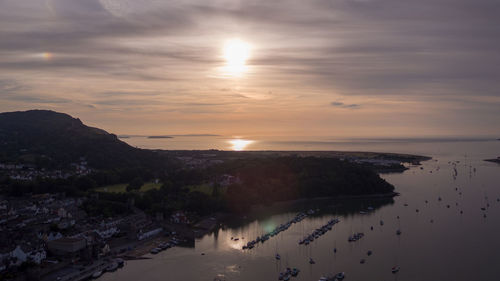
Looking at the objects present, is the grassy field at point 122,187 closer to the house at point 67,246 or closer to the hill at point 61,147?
the hill at point 61,147

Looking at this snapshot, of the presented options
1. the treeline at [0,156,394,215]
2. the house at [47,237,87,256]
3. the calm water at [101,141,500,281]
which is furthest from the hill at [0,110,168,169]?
the house at [47,237,87,256]

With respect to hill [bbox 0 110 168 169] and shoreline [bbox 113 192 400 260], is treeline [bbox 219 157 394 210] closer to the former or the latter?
shoreline [bbox 113 192 400 260]

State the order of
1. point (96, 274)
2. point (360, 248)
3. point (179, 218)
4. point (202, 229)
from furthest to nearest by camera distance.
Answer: point (179, 218) < point (202, 229) < point (360, 248) < point (96, 274)

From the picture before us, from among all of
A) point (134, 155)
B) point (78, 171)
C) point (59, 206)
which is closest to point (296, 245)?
point (59, 206)

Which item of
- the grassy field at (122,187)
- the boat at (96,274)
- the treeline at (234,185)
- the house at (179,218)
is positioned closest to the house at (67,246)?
the boat at (96,274)

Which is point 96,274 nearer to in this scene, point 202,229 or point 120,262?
point 120,262

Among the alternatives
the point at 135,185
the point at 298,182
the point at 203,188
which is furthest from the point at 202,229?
the point at 298,182

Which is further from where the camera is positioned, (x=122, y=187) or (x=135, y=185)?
(x=122, y=187)
